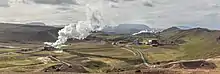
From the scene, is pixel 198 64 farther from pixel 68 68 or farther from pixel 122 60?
pixel 122 60

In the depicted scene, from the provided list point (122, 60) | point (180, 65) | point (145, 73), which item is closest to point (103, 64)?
point (122, 60)

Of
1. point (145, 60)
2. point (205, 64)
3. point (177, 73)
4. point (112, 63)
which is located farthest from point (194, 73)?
point (145, 60)

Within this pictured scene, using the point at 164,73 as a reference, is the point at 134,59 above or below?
below

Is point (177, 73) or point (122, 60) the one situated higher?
point (177, 73)

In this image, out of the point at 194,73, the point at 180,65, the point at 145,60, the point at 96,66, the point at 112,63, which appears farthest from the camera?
the point at 145,60

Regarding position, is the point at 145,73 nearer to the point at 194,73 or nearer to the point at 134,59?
the point at 194,73

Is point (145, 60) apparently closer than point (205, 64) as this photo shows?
No

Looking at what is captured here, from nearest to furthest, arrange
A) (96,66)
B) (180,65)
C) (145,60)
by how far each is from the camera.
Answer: (180,65)
(96,66)
(145,60)

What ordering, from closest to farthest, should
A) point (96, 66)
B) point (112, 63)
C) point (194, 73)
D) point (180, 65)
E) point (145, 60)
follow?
point (194, 73), point (180, 65), point (96, 66), point (112, 63), point (145, 60)

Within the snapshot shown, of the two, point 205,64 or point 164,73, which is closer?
point 164,73
